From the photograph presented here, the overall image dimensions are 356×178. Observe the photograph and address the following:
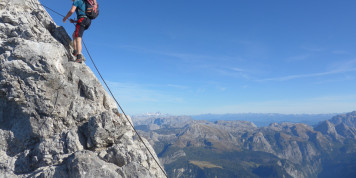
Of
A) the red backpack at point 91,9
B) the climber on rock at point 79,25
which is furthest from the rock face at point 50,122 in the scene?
the red backpack at point 91,9

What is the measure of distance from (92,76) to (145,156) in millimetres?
6817

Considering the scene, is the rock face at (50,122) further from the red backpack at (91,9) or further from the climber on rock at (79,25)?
the red backpack at (91,9)

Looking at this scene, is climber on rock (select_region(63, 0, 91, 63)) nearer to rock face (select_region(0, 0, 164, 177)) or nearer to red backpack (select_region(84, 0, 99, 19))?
red backpack (select_region(84, 0, 99, 19))

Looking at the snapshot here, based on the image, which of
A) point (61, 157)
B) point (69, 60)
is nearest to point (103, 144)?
point (61, 157)

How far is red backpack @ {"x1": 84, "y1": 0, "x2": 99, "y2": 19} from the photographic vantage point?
14.4m

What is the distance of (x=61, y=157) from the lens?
10453mm

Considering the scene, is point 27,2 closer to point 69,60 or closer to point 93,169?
point 69,60

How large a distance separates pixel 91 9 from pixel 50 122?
27.0 ft

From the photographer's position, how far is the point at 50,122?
1145 centimetres

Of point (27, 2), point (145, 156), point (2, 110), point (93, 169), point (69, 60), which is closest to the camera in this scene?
point (93, 169)

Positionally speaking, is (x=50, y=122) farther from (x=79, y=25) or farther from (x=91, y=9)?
(x=91, y=9)

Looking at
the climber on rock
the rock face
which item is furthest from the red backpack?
the rock face

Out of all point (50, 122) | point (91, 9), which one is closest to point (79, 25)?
point (91, 9)

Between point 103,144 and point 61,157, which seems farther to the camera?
point 103,144
